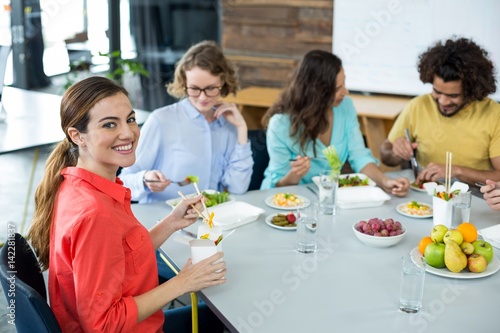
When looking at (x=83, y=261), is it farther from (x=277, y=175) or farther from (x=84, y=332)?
(x=277, y=175)

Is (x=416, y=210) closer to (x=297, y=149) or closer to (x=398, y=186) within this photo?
(x=398, y=186)

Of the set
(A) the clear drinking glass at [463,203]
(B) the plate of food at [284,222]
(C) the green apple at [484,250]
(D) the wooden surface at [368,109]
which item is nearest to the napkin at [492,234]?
(A) the clear drinking glass at [463,203]

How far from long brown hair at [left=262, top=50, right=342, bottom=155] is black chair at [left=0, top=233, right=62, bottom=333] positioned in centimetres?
147

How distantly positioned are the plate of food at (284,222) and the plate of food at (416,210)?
1.48 ft

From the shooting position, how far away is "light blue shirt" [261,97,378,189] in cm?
285

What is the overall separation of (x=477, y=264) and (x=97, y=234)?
1.09m

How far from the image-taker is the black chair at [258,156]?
9.79ft

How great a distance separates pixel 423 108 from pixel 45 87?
13.6 ft

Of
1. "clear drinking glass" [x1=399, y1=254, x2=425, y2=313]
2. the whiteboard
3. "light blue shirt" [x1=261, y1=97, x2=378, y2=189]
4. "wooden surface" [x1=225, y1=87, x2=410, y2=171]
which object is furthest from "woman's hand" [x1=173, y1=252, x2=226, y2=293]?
the whiteboard

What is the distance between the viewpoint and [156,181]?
2318mm

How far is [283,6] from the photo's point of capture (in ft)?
15.6

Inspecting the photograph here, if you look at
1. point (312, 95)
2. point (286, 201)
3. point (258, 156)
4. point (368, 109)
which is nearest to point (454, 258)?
point (286, 201)

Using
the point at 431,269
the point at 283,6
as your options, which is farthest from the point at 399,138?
the point at 283,6

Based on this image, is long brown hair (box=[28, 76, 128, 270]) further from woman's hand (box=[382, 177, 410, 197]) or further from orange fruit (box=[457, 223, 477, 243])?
woman's hand (box=[382, 177, 410, 197])
